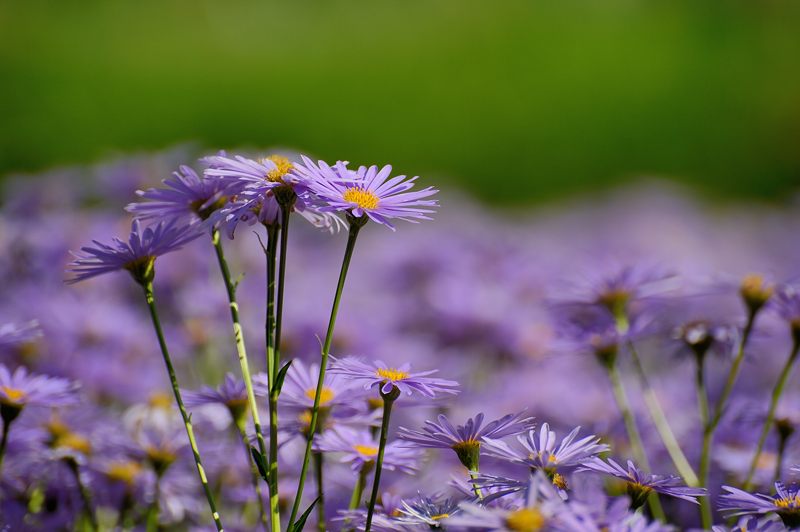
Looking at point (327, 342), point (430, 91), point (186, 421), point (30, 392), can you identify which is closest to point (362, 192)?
point (327, 342)

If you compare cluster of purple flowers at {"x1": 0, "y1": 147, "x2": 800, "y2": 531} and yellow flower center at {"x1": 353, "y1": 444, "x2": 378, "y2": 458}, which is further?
yellow flower center at {"x1": 353, "y1": 444, "x2": 378, "y2": 458}

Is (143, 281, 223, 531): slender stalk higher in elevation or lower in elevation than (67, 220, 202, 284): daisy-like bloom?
lower

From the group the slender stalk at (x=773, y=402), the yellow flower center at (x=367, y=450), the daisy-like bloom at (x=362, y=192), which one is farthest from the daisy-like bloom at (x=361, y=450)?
the slender stalk at (x=773, y=402)

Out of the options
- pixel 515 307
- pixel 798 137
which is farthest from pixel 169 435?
pixel 798 137

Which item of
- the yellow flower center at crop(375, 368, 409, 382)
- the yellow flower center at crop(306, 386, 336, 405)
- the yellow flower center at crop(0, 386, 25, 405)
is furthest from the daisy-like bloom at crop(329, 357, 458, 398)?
the yellow flower center at crop(0, 386, 25, 405)

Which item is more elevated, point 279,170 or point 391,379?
point 279,170

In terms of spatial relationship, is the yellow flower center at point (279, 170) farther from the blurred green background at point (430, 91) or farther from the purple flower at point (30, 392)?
the blurred green background at point (430, 91)

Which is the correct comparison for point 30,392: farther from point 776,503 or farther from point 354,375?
point 776,503

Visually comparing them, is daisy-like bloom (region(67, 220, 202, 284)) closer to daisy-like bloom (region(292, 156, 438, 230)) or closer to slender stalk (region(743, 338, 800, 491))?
daisy-like bloom (region(292, 156, 438, 230))
